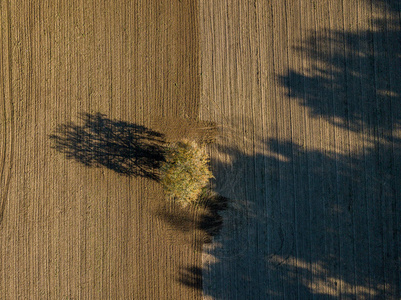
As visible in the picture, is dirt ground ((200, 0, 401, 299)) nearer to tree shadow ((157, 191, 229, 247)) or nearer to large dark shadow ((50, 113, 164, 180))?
tree shadow ((157, 191, 229, 247))

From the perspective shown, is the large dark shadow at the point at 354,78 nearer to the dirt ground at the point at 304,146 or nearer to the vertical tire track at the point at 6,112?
the dirt ground at the point at 304,146

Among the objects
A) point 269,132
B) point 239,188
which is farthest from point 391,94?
point 239,188

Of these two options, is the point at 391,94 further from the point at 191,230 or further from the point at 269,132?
the point at 191,230

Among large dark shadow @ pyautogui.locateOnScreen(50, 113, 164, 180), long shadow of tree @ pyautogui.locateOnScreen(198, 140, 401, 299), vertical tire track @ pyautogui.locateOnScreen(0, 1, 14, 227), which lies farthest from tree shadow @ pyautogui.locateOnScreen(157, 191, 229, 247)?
vertical tire track @ pyautogui.locateOnScreen(0, 1, 14, 227)

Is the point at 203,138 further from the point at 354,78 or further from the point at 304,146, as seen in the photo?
the point at 354,78

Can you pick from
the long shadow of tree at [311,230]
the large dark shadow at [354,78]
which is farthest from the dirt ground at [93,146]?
the large dark shadow at [354,78]
